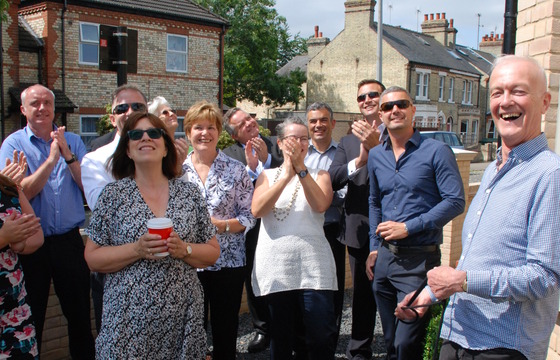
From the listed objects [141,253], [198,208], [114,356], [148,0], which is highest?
[148,0]

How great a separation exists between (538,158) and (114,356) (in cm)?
236

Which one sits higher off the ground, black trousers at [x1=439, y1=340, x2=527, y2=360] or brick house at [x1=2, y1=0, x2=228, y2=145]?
brick house at [x1=2, y1=0, x2=228, y2=145]

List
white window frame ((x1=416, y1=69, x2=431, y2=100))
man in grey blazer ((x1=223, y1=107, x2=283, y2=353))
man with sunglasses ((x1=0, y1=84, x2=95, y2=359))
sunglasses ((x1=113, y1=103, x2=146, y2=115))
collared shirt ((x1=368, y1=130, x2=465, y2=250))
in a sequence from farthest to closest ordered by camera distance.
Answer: white window frame ((x1=416, y1=69, x2=431, y2=100)), man in grey blazer ((x1=223, y1=107, x2=283, y2=353)), sunglasses ((x1=113, y1=103, x2=146, y2=115)), man with sunglasses ((x1=0, y1=84, x2=95, y2=359)), collared shirt ((x1=368, y1=130, x2=465, y2=250))

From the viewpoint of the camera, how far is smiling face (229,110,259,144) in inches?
200

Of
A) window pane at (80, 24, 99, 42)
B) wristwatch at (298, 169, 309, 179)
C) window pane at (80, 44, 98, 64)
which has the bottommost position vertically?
wristwatch at (298, 169, 309, 179)

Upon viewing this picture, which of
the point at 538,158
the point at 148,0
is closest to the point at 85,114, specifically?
the point at 148,0

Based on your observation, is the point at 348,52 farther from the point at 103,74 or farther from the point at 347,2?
the point at 103,74

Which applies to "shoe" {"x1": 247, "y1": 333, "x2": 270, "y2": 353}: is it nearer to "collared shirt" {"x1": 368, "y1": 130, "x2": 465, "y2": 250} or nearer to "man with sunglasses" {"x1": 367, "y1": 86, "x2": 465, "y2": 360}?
"man with sunglasses" {"x1": 367, "y1": 86, "x2": 465, "y2": 360}

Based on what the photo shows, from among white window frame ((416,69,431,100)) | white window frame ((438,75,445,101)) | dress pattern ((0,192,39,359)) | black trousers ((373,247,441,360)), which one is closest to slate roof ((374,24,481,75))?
white window frame ((416,69,431,100))

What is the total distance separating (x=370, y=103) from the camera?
169 inches

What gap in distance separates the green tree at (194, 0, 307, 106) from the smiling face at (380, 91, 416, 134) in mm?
31483

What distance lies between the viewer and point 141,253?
8.54ft

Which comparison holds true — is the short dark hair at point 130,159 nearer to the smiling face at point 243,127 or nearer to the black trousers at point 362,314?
the black trousers at point 362,314

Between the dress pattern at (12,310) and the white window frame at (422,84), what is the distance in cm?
3560
